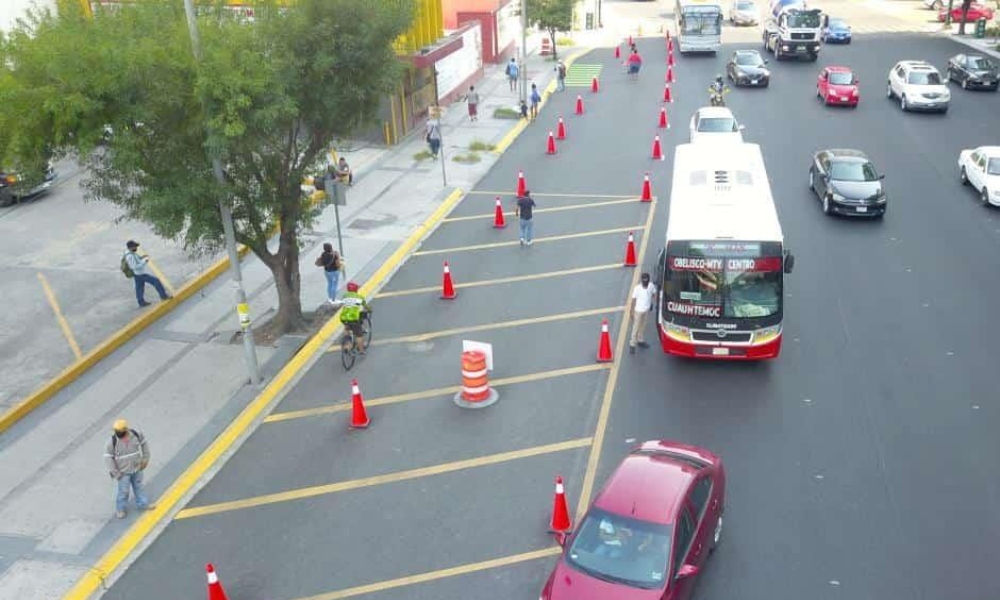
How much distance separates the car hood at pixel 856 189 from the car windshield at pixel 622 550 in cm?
1550

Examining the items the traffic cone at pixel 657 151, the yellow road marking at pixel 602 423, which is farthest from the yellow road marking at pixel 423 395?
the traffic cone at pixel 657 151

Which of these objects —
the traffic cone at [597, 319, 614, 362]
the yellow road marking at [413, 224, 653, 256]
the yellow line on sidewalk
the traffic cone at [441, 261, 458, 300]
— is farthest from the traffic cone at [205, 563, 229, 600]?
the yellow road marking at [413, 224, 653, 256]

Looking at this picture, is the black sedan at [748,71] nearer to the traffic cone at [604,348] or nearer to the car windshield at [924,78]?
the car windshield at [924,78]

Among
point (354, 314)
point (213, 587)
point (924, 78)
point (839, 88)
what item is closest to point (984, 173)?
point (924, 78)

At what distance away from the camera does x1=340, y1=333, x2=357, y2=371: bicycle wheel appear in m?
15.8

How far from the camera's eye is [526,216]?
20859mm

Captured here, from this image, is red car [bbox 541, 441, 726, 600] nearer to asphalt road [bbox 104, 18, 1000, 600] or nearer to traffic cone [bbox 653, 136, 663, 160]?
asphalt road [bbox 104, 18, 1000, 600]

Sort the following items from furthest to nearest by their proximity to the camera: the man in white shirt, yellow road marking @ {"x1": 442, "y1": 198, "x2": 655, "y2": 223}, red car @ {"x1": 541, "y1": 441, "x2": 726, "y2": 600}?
yellow road marking @ {"x1": 442, "y1": 198, "x2": 655, "y2": 223}, the man in white shirt, red car @ {"x1": 541, "y1": 441, "x2": 726, "y2": 600}

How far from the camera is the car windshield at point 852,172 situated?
74.1 ft

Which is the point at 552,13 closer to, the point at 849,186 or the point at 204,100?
the point at 849,186

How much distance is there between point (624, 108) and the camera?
119ft

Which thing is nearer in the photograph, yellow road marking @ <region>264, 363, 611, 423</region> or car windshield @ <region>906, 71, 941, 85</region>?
yellow road marking @ <region>264, 363, 611, 423</region>

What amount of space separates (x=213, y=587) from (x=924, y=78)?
3281 cm

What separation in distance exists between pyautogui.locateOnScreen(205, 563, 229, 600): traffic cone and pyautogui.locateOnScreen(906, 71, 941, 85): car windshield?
32.3m
